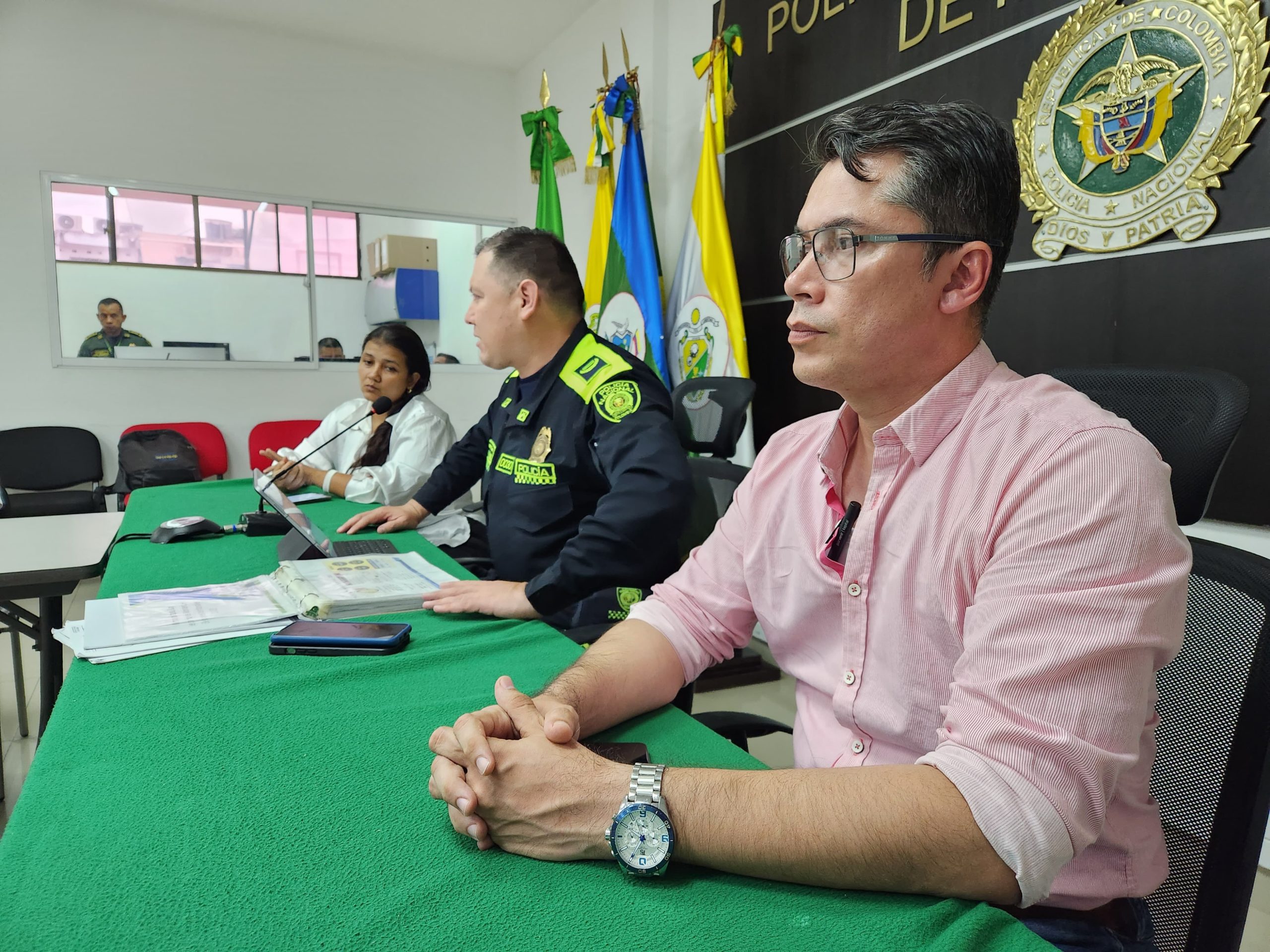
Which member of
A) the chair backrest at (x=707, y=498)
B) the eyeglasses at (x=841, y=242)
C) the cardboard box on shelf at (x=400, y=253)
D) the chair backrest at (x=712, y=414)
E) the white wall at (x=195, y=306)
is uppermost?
the cardboard box on shelf at (x=400, y=253)

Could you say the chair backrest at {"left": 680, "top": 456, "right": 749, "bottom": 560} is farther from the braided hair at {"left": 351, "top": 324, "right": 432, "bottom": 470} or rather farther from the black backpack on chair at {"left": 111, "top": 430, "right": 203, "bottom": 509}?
the black backpack on chair at {"left": 111, "top": 430, "right": 203, "bottom": 509}

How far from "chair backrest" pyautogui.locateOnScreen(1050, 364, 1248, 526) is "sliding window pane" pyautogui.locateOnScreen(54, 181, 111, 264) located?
549cm

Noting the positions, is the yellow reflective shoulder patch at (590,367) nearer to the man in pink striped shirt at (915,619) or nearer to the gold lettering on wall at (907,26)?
the man in pink striped shirt at (915,619)

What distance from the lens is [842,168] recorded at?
94 cm

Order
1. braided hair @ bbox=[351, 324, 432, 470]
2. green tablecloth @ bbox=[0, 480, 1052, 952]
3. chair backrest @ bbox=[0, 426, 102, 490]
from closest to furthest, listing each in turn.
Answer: green tablecloth @ bbox=[0, 480, 1052, 952] → braided hair @ bbox=[351, 324, 432, 470] → chair backrest @ bbox=[0, 426, 102, 490]

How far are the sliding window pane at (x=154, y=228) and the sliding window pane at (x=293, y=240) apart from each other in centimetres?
51

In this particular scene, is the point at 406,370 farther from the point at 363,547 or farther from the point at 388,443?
the point at 363,547

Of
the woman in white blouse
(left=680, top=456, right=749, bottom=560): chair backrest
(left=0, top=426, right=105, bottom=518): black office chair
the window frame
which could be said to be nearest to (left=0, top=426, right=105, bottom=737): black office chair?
(left=0, top=426, right=105, bottom=518): black office chair

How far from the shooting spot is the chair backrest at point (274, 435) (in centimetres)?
488

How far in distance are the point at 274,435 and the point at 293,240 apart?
1.32m

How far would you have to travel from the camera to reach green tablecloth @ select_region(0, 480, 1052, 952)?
1.80 feet

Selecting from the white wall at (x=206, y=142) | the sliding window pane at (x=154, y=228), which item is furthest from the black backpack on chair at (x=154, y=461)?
the sliding window pane at (x=154, y=228)

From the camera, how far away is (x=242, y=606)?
1.27m

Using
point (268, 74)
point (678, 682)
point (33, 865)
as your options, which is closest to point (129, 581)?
point (33, 865)
